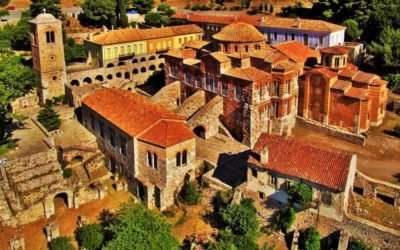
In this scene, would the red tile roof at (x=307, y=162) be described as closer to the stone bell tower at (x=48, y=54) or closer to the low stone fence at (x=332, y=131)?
the low stone fence at (x=332, y=131)

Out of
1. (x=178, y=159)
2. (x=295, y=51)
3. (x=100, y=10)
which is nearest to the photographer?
(x=178, y=159)

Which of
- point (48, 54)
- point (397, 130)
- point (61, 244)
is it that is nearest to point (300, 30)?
point (397, 130)

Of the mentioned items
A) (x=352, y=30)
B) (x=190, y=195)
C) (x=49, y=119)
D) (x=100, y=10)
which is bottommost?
(x=190, y=195)

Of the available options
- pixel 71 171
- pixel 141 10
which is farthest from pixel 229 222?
pixel 141 10

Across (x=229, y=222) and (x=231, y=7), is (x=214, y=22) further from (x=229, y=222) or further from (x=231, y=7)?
(x=229, y=222)

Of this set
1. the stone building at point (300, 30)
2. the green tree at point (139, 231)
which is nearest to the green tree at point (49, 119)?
the green tree at point (139, 231)

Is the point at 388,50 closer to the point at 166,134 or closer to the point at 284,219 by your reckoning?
the point at 284,219
